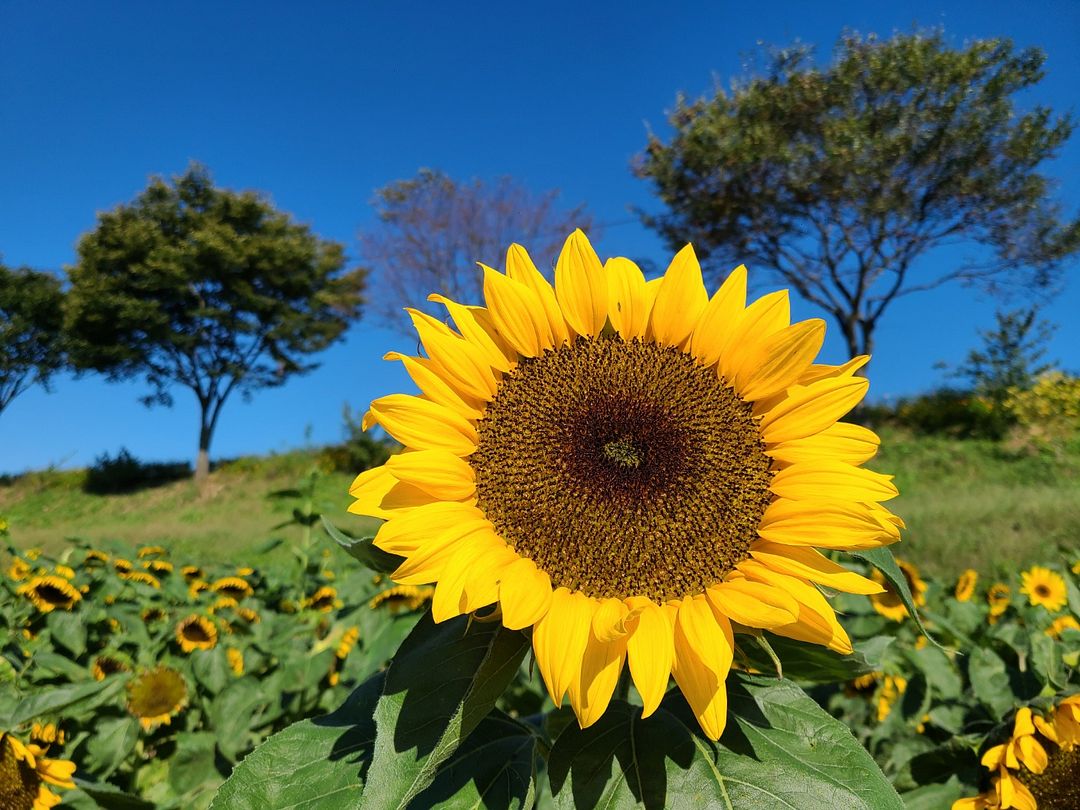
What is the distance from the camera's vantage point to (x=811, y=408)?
961 mm

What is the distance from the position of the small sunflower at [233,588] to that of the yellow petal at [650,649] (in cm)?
273

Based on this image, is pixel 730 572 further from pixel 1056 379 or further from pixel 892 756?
pixel 1056 379

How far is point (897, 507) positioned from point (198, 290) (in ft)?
63.4

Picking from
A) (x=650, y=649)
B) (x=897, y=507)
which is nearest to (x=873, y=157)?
(x=897, y=507)

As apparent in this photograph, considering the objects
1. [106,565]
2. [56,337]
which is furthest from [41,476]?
[106,565]

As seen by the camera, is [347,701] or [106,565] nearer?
[347,701]

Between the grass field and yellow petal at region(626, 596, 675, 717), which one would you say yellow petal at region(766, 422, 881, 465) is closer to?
yellow petal at region(626, 596, 675, 717)

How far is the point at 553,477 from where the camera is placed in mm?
962

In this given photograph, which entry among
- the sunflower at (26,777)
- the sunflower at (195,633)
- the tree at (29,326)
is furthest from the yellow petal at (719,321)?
the tree at (29,326)

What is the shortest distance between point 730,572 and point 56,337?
27.5 metres

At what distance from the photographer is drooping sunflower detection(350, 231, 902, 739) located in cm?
85

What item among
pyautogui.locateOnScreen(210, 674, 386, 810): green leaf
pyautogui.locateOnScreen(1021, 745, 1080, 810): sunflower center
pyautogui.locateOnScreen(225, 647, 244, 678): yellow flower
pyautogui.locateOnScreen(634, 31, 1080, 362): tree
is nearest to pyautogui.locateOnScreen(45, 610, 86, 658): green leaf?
pyautogui.locateOnScreen(225, 647, 244, 678): yellow flower

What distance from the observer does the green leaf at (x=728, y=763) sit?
81cm

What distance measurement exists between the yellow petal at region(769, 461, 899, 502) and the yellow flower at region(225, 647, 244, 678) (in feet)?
6.91
